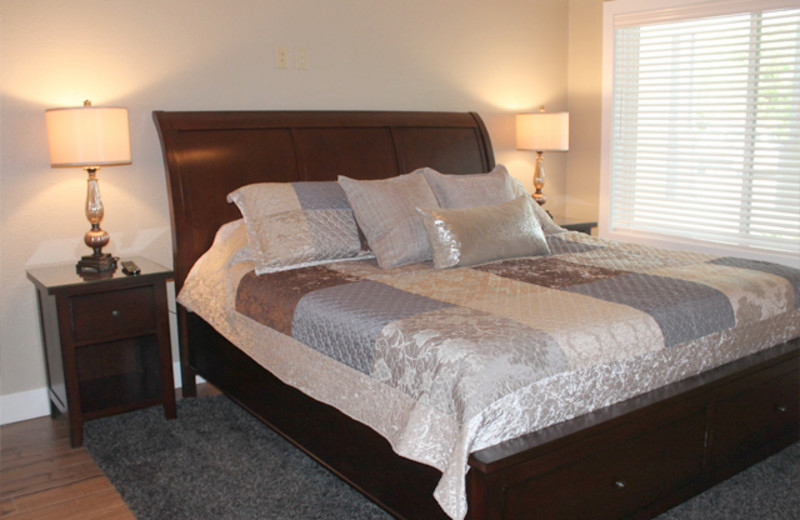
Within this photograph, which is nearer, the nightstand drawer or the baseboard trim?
the nightstand drawer

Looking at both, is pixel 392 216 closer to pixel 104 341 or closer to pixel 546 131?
pixel 104 341

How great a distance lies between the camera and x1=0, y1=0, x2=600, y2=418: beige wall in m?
2.92

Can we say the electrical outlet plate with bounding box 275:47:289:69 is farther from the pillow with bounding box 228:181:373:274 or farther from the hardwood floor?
the hardwood floor

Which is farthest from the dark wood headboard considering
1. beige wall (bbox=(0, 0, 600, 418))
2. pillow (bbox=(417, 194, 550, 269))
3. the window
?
the window

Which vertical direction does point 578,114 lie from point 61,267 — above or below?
above

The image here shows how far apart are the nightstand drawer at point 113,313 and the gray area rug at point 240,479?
431 millimetres

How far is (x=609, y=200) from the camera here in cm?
464

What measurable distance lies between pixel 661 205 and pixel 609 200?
1.18 feet

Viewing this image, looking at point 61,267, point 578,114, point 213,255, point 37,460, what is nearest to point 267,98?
point 213,255

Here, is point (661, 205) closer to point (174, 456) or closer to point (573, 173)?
point (573, 173)

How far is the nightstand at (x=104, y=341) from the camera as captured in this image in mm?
2711

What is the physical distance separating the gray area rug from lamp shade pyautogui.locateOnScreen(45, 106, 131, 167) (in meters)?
1.11

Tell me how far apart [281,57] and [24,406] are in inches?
78.2

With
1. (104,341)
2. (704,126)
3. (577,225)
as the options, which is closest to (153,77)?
(104,341)
